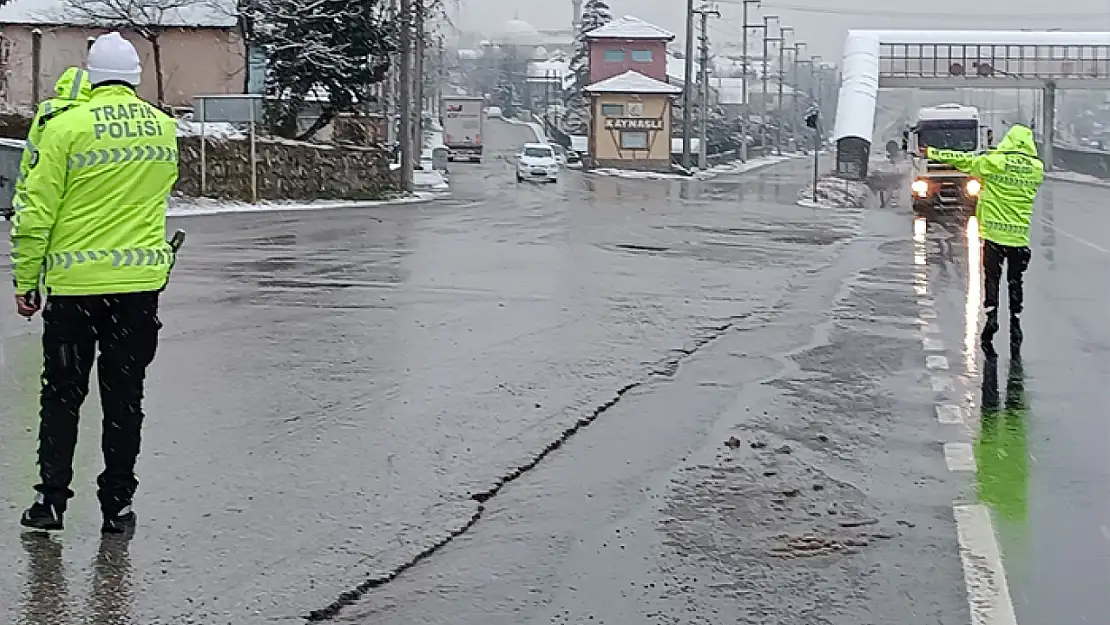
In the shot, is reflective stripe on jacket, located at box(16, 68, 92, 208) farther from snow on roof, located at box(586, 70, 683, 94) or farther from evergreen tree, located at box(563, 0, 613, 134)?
evergreen tree, located at box(563, 0, 613, 134)

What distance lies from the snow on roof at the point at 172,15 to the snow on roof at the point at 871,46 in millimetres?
26189

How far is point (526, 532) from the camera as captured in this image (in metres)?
6.28

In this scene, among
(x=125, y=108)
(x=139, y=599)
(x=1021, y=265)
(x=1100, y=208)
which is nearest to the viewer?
(x=139, y=599)

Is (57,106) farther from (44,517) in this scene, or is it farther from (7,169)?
(7,169)

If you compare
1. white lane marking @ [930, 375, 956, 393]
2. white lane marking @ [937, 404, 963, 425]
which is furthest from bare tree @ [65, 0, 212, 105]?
white lane marking @ [937, 404, 963, 425]

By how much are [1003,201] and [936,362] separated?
1.31 meters

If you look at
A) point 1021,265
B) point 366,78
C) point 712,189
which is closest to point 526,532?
point 1021,265

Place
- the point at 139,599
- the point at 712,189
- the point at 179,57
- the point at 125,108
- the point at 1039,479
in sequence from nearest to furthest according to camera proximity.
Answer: the point at 139,599 < the point at 125,108 < the point at 1039,479 < the point at 179,57 < the point at 712,189

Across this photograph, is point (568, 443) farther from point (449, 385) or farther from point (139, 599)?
point (139, 599)

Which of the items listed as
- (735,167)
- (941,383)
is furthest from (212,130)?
(735,167)

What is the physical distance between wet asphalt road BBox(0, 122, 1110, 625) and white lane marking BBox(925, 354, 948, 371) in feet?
0.40

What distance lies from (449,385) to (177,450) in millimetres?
2511

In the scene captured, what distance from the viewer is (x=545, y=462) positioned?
7645 millimetres

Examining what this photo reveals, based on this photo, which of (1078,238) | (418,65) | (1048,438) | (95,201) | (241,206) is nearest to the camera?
(95,201)
